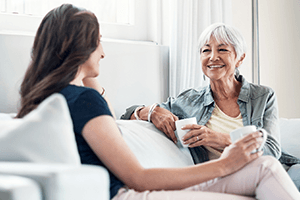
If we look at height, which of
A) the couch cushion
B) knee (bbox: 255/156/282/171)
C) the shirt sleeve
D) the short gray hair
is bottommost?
the couch cushion

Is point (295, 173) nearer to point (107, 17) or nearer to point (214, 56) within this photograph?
point (214, 56)

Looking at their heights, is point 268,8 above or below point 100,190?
above

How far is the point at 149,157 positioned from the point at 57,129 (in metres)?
0.61

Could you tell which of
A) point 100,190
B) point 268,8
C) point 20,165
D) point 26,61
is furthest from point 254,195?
point 268,8

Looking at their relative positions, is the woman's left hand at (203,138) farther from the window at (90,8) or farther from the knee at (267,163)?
the window at (90,8)

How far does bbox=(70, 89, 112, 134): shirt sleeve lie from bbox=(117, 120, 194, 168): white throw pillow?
1.29ft

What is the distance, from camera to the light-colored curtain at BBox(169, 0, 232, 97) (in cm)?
204

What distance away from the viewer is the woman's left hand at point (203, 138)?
1.34 m

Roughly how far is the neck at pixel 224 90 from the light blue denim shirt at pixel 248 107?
1.5 inches

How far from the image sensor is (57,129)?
745mm

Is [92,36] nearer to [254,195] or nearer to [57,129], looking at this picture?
[57,129]

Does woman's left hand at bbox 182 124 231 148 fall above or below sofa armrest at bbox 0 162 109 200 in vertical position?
below

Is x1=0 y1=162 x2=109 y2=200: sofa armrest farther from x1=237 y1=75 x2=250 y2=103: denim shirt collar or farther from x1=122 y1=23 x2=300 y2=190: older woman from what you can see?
x1=237 y1=75 x2=250 y2=103: denim shirt collar

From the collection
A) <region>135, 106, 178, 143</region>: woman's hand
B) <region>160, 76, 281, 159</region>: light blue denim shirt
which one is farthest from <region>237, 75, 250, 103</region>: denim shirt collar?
<region>135, 106, 178, 143</region>: woman's hand
